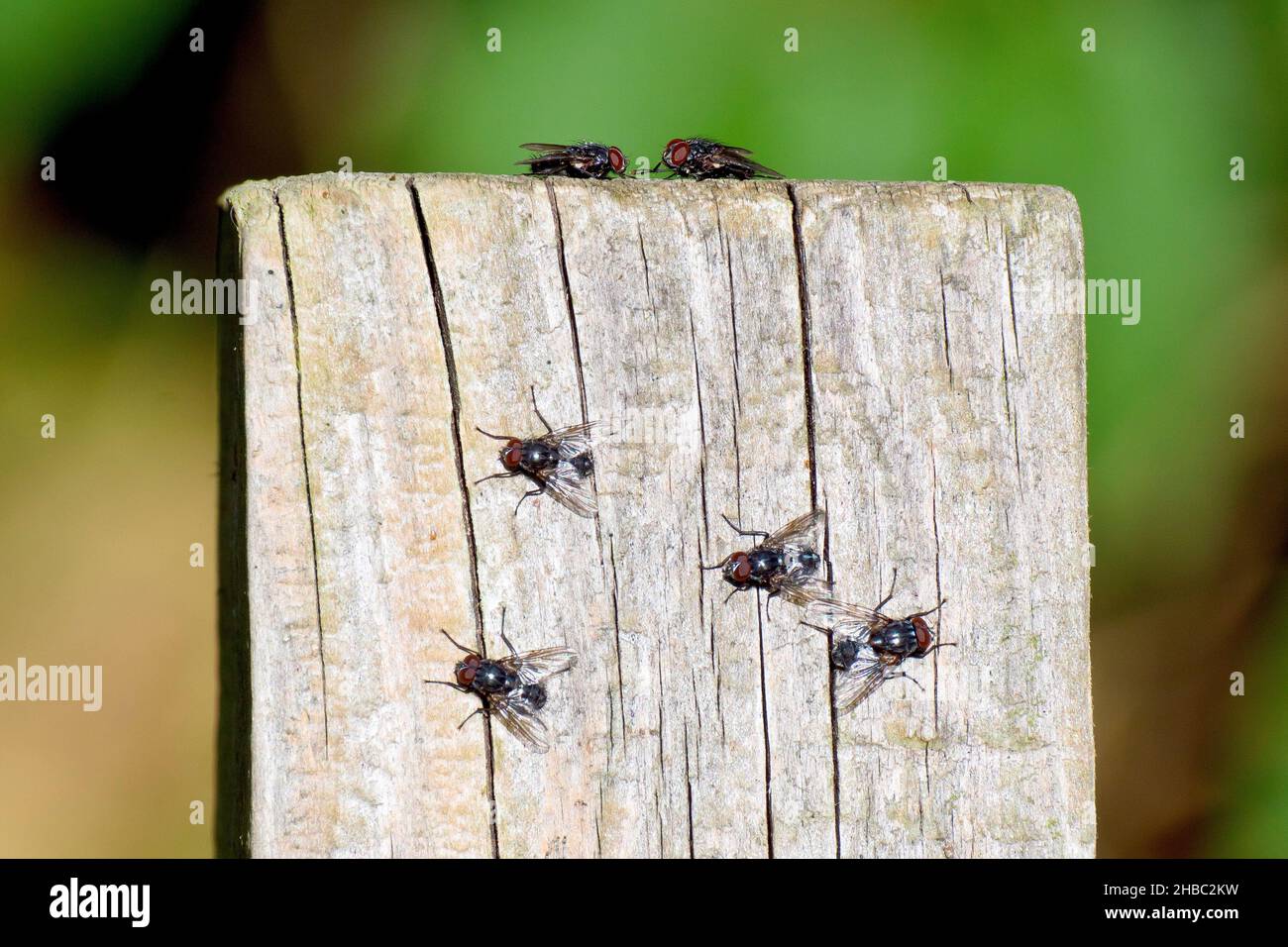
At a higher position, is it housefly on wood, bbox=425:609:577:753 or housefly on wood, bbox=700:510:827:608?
housefly on wood, bbox=700:510:827:608

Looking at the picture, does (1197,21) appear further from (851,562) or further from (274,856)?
(274,856)

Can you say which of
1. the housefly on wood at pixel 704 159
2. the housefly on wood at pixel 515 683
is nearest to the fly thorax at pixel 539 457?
the housefly on wood at pixel 515 683

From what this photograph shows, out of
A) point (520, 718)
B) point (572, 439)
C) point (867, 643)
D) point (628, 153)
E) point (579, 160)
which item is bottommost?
point (520, 718)

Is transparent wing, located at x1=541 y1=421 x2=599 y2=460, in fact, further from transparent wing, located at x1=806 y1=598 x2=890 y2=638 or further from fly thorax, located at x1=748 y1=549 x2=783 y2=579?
transparent wing, located at x1=806 y1=598 x2=890 y2=638

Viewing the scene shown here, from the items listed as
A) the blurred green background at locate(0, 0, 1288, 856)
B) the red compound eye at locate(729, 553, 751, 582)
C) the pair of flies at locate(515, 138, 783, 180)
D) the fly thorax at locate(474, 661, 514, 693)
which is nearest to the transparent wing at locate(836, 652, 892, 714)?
the red compound eye at locate(729, 553, 751, 582)

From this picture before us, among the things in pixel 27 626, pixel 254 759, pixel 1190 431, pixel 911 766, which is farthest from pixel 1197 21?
pixel 27 626

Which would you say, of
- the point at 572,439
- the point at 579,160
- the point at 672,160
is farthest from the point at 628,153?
the point at 572,439

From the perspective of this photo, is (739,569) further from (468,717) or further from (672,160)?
(672,160)
